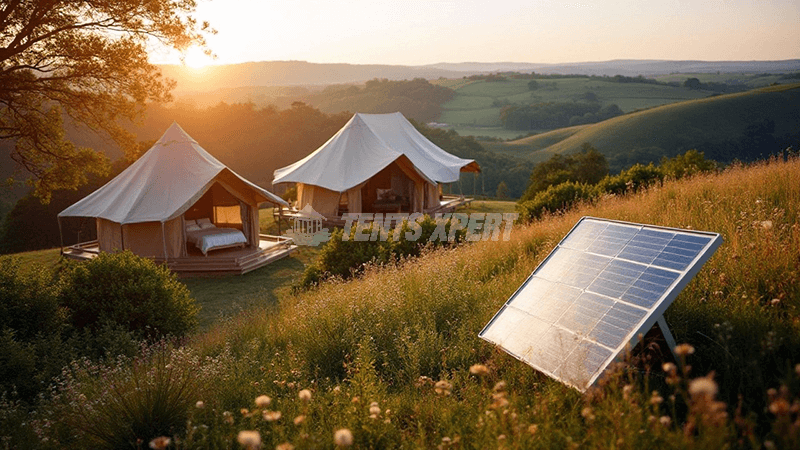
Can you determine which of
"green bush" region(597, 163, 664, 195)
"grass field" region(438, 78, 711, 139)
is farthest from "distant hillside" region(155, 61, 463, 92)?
"green bush" region(597, 163, 664, 195)

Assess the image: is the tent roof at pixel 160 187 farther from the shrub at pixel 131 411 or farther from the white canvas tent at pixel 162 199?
the shrub at pixel 131 411

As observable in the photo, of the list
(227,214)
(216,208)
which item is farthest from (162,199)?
(227,214)

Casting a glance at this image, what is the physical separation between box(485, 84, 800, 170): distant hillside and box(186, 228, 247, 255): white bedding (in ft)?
187

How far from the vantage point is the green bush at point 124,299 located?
7.12m

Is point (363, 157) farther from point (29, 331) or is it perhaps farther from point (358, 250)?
point (29, 331)

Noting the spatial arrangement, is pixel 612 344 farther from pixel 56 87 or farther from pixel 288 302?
pixel 56 87

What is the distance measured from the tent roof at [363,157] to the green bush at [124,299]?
35.6 feet

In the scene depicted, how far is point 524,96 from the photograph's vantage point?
116500 mm

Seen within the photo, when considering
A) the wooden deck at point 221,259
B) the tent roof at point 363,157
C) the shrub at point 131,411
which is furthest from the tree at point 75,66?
the shrub at point 131,411

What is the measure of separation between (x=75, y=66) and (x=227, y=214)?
8.26 m

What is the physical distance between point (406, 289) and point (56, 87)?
30.3 feet

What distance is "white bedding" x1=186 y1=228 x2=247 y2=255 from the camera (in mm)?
14156

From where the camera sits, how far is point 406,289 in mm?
6773

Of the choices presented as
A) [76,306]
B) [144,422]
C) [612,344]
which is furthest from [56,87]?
[612,344]
